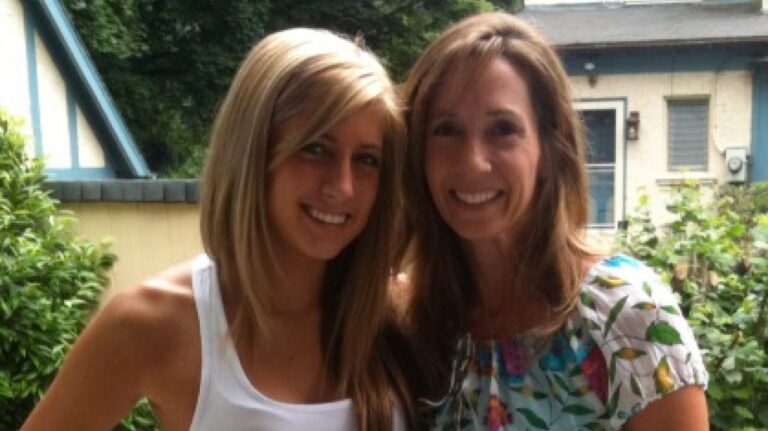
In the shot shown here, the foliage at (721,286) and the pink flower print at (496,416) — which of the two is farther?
the foliage at (721,286)

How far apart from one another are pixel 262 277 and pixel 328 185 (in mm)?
211

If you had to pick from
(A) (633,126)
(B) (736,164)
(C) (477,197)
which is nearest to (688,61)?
(A) (633,126)

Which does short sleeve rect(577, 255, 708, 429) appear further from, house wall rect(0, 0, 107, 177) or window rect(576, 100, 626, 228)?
window rect(576, 100, 626, 228)

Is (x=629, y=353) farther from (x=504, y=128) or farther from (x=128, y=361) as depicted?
(x=128, y=361)

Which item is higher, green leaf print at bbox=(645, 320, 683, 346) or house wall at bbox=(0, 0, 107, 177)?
house wall at bbox=(0, 0, 107, 177)

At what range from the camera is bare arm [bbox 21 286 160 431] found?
1.44m

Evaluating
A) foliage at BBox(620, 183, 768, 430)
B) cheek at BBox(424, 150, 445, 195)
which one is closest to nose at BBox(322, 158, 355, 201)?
cheek at BBox(424, 150, 445, 195)

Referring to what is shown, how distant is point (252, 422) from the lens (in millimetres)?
1426

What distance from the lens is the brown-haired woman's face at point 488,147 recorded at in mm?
1449

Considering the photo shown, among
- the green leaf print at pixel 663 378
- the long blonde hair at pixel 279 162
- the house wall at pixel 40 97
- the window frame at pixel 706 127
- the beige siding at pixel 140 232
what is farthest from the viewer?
the window frame at pixel 706 127

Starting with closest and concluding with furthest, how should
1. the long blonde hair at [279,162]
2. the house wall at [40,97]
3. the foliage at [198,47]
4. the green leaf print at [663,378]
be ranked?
the green leaf print at [663,378], the long blonde hair at [279,162], the house wall at [40,97], the foliage at [198,47]

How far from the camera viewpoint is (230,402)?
4.67ft

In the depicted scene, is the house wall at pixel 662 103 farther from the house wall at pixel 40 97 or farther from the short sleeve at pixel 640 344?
the short sleeve at pixel 640 344

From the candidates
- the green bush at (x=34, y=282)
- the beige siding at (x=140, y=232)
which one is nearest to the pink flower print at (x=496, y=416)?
the green bush at (x=34, y=282)
